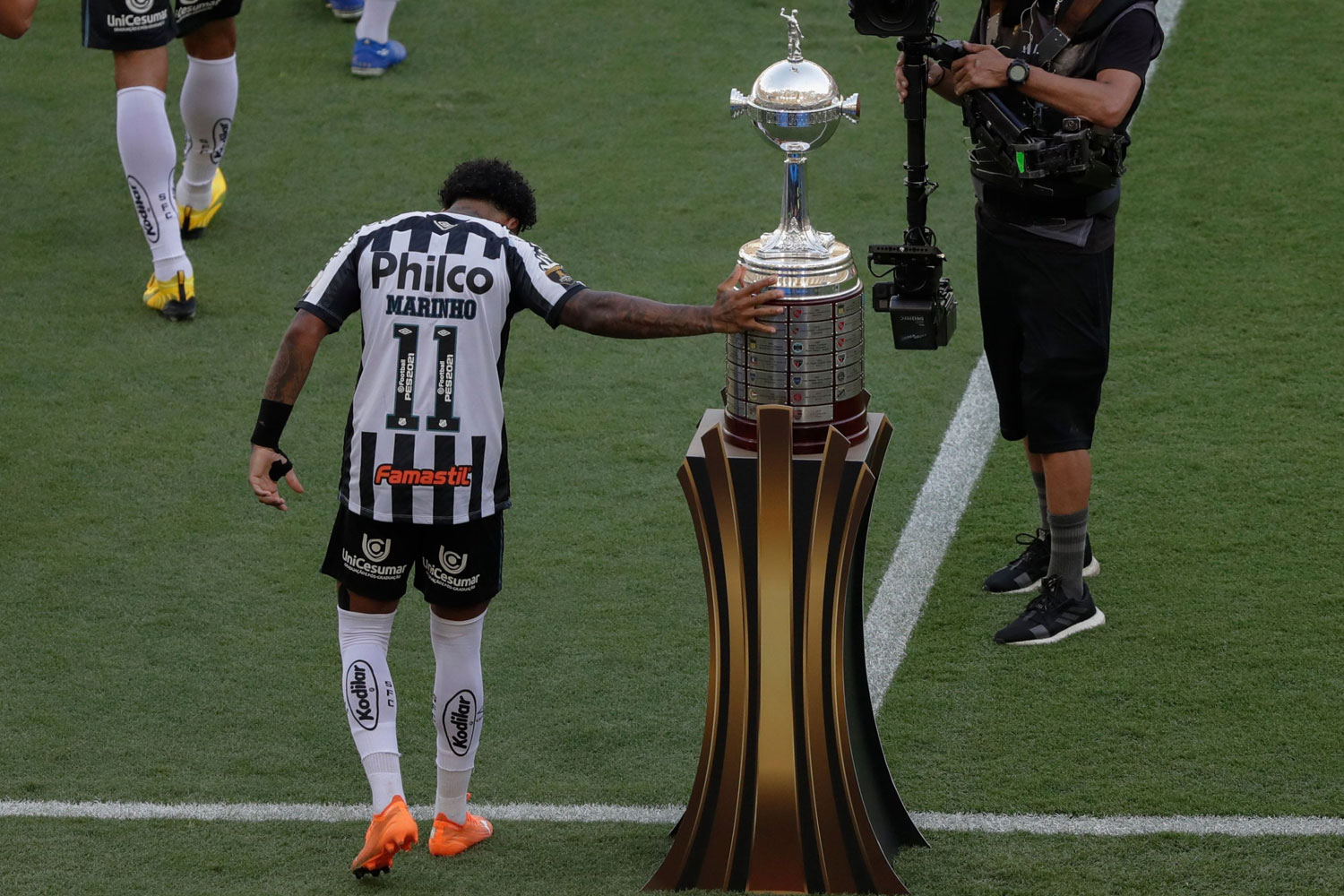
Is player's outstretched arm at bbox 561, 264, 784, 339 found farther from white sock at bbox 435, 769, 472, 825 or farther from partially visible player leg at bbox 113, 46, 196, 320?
partially visible player leg at bbox 113, 46, 196, 320

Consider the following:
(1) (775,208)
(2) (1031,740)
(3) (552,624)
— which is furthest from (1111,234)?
(1) (775,208)

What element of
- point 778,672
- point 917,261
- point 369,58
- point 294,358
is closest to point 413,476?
point 294,358

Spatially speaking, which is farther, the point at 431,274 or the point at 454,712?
the point at 454,712

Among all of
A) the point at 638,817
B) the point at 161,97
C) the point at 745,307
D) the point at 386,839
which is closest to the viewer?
the point at 745,307

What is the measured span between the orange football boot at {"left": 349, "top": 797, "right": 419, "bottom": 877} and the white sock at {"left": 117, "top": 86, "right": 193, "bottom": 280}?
3.73m

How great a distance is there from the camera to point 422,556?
3770 millimetres

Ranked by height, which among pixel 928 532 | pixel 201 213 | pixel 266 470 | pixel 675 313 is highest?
pixel 675 313

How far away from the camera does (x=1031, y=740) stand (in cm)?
429

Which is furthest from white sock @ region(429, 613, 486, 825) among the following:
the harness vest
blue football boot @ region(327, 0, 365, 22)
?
blue football boot @ region(327, 0, 365, 22)

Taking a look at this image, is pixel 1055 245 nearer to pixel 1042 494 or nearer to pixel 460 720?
pixel 1042 494

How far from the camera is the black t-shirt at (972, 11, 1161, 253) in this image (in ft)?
14.0

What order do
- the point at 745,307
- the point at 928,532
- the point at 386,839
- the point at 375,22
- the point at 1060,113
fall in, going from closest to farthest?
the point at 745,307 → the point at 386,839 → the point at 1060,113 → the point at 928,532 → the point at 375,22

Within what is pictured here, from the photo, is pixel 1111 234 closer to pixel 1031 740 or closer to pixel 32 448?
pixel 1031 740

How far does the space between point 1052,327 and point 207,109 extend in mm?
4046
